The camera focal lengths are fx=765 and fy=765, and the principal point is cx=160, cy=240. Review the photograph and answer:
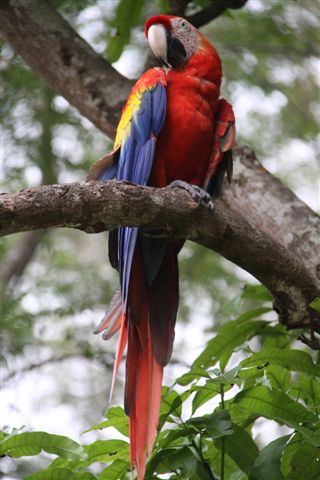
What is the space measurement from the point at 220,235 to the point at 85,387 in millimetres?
3417

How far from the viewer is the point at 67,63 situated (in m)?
2.93

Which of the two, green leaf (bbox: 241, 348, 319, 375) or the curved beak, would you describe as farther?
the curved beak

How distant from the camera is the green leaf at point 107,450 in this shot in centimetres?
177

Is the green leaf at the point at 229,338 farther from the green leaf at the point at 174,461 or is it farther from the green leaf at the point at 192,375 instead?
the green leaf at the point at 174,461

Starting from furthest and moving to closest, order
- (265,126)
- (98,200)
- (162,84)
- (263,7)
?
(265,126)
(263,7)
(162,84)
(98,200)

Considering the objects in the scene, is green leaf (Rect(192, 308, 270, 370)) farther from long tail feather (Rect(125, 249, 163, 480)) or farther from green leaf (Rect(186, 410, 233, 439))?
green leaf (Rect(186, 410, 233, 439))

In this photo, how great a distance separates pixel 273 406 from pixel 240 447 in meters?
0.12

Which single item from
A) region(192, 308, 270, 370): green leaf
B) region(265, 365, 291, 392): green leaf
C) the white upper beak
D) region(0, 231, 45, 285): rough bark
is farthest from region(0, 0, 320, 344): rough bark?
region(0, 231, 45, 285): rough bark

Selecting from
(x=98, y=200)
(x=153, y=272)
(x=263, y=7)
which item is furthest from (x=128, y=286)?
(x=263, y=7)

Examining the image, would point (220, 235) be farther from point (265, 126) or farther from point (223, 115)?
point (265, 126)

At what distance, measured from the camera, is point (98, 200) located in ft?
5.67

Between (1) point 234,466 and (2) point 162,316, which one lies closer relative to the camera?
(1) point 234,466

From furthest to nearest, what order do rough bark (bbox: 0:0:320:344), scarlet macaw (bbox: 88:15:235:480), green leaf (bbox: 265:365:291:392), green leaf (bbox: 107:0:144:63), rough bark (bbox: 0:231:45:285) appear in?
rough bark (bbox: 0:231:45:285) → green leaf (bbox: 107:0:144:63) → scarlet macaw (bbox: 88:15:235:480) → green leaf (bbox: 265:365:291:392) → rough bark (bbox: 0:0:320:344)

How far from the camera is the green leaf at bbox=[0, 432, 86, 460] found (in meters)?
1.74
